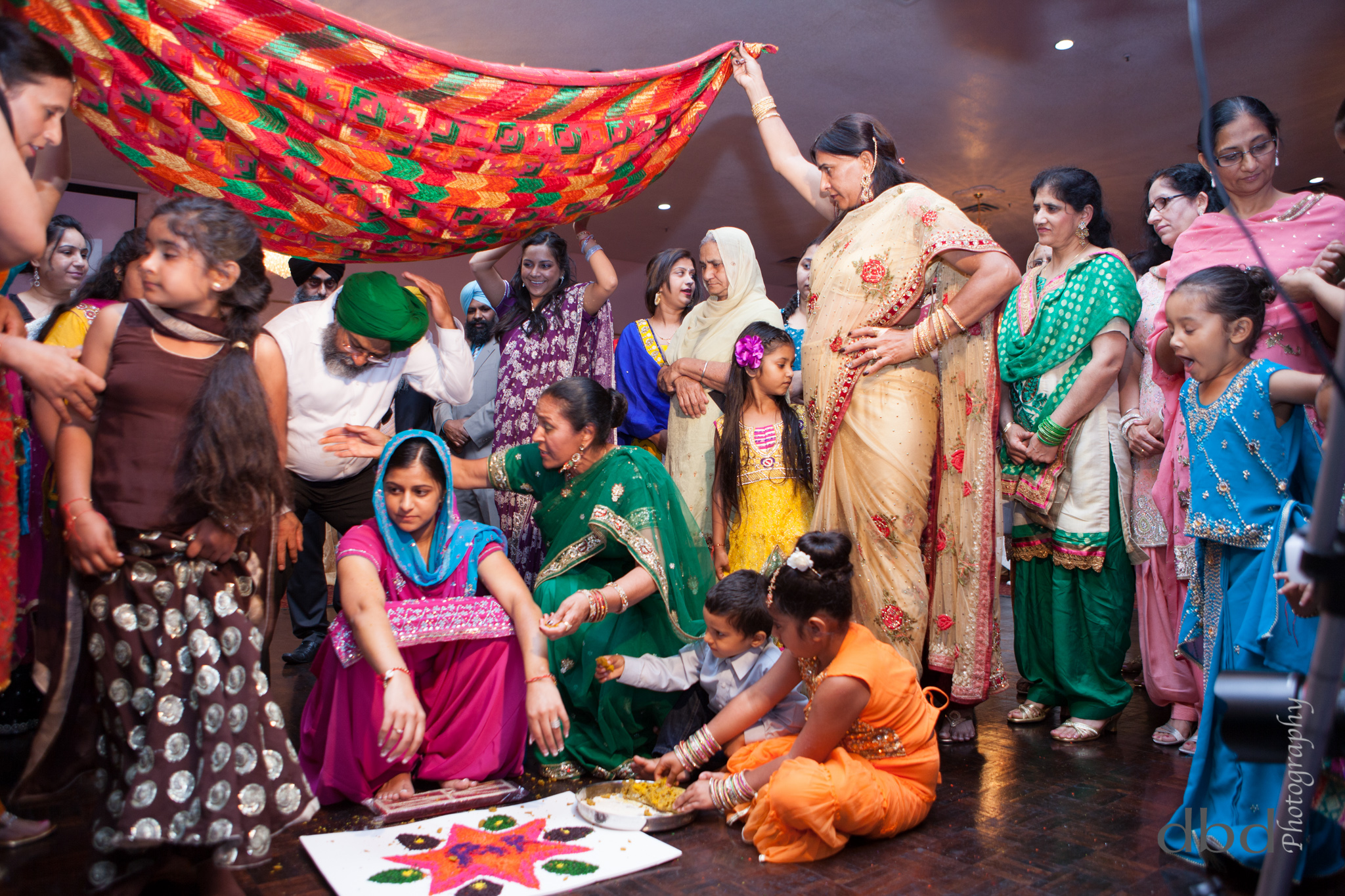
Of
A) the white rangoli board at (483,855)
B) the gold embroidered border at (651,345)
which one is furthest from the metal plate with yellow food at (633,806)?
the gold embroidered border at (651,345)

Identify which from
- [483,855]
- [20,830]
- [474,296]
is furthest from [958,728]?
[474,296]

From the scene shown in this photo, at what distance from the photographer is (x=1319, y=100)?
21.9ft

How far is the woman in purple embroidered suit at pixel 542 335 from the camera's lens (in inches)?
143

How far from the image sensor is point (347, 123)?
2326mm

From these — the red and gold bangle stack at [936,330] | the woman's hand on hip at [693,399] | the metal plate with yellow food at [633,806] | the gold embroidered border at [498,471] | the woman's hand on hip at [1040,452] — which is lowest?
the metal plate with yellow food at [633,806]

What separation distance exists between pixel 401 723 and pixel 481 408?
7.38 ft

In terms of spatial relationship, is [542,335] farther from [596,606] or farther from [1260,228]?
[1260,228]

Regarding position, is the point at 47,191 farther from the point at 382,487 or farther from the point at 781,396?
the point at 781,396

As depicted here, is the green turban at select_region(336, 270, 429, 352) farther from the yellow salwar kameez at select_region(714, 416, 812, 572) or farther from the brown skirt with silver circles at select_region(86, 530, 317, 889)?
the brown skirt with silver circles at select_region(86, 530, 317, 889)

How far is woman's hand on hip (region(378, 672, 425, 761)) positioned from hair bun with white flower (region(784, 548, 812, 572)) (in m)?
0.93

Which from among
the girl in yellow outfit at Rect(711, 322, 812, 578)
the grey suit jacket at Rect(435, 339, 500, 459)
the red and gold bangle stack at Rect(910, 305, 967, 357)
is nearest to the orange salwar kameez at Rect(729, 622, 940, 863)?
the girl in yellow outfit at Rect(711, 322, 812, 578)

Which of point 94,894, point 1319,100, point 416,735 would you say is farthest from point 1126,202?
point 94,894

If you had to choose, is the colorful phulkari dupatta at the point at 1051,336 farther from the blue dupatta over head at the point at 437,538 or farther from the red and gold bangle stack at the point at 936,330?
the blue dupatta over head at the point at 437,538

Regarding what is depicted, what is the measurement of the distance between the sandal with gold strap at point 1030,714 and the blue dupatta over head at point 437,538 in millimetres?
1887
